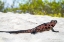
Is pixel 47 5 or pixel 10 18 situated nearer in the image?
pixel 10 18

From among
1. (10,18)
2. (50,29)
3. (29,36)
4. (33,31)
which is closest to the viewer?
(29,36)

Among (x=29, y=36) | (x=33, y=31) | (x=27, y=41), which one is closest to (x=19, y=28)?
(x=33, y=31)

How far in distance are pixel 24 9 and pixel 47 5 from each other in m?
1.19

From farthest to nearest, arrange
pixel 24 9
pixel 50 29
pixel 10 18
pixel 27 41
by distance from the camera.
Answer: pixel 24 9
pixel 10 18
pixel 50 29
pixel 27 41

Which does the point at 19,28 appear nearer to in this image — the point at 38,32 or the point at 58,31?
the point at 38,32

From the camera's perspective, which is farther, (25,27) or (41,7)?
(41,7)

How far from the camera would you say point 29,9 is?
38.6 ft

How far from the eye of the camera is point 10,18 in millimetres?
6195

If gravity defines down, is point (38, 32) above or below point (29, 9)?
above

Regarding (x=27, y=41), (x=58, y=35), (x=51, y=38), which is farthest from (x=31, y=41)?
(x=58, y=35)

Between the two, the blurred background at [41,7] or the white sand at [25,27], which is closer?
the white sand at [25,27]

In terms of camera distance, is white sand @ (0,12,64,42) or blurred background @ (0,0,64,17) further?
blurred background @ (0,0,64,17)

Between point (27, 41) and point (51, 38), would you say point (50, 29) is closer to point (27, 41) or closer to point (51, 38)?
point (51, 38)

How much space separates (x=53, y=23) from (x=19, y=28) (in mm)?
840
